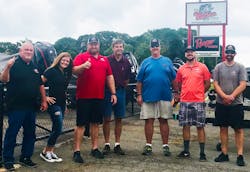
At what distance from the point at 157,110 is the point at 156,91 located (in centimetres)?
31

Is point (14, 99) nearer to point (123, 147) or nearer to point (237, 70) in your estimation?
point (123, 147)

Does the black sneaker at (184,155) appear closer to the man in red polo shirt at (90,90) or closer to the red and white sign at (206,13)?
the man in red polo shirt at (90,90)

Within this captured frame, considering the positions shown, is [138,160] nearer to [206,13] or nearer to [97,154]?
[97,154]

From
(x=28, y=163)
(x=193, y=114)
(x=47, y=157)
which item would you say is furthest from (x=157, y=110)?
(x=28, y=163)

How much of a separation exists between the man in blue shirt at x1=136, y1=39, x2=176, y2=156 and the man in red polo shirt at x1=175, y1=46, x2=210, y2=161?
237 mm

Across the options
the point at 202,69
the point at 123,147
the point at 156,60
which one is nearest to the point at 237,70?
the point at 202,69

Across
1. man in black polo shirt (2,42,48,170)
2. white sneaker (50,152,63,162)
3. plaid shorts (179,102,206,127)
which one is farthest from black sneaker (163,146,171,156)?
man in black polo shirt (2,42,48,170)

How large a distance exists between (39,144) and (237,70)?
141 inches

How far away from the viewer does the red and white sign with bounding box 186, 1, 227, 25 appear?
1107 inches

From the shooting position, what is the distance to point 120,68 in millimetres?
6609

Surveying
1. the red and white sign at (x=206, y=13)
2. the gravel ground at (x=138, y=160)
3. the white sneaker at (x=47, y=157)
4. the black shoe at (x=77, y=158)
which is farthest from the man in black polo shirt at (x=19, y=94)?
the red and white sign at (x=206, y=13)

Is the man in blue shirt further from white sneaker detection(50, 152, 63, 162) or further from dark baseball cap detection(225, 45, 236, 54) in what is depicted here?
white sneaker detection(50, 152, 63, 162)

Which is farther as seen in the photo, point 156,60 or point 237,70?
point 156,60

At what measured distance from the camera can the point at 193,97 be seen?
244 inches
